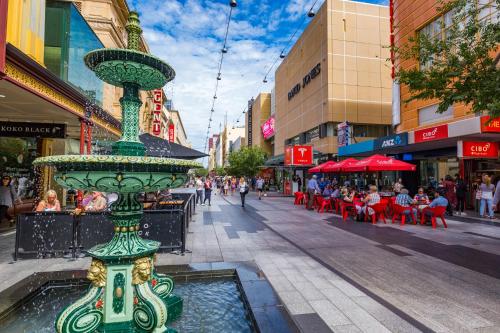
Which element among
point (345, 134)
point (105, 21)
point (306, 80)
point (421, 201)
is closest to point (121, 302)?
point (421, 201)

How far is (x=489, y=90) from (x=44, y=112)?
12760 mm

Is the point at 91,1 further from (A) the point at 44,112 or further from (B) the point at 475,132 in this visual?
(B) the point at 475,132

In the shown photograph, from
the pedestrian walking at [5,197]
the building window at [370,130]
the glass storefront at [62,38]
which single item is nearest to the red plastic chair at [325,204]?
the glass storefront at [62,38]

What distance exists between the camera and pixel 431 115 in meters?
16.9

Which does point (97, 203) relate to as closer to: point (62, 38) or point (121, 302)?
point (121, 302)

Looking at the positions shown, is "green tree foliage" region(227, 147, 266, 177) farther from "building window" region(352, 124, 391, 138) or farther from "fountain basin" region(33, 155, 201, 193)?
"fountain basin" region(33, 155, 201, 193)

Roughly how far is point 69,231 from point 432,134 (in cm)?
1522

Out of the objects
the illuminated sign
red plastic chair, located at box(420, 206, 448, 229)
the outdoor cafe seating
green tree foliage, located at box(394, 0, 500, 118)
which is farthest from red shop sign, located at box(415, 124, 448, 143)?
the illuminated sign

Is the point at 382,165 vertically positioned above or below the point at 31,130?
below

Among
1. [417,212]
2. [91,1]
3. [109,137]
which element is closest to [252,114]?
[91,1]

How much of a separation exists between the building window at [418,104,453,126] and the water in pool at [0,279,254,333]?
646 inches

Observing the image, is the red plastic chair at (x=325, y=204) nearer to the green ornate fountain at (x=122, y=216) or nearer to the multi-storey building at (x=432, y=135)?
the multi-storey building at (x=432, y=135)

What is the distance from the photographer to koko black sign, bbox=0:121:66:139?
35.6ft

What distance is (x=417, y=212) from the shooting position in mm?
11547
